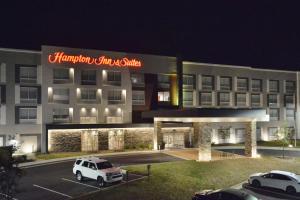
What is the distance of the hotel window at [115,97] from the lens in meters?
58.0

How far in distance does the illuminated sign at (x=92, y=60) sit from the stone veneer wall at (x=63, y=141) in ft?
34.3

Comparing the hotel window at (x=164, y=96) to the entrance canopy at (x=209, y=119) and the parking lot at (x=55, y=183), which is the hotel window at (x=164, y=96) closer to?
the entrance canopy at (x=209, y=119)

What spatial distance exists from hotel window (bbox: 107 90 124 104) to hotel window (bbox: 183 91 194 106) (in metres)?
12.6

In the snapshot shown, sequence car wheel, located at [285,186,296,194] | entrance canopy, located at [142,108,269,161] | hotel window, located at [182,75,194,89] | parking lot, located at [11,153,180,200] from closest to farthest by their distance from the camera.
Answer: parking lot, located at [11,153,180,200] → car wheel, located at [285,186,296,194] → entrance canopy, located at [142,108,269,161] → hotel window, located at [182,75,194,89]

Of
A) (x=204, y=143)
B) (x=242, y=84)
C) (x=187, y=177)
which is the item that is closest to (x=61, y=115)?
(x=204, y=143)

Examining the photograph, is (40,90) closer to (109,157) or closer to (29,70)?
(29,70)

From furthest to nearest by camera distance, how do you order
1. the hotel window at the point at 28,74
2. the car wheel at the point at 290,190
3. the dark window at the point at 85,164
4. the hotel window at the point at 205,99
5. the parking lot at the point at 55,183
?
1. the hotel window at the point at 205,99
2. the hotel window at the point at 28,74
3. the dark window at the point at 85,164
4. the car wheel at the point at 290,190
5. the parking lot at the point at 55,183

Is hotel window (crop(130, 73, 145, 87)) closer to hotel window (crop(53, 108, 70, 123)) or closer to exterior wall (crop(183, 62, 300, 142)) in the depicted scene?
exterior wall (crop(183, 62, 300, 142))

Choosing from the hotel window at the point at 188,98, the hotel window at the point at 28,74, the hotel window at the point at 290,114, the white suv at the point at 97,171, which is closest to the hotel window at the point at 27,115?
the hotel window at the point at 28,74

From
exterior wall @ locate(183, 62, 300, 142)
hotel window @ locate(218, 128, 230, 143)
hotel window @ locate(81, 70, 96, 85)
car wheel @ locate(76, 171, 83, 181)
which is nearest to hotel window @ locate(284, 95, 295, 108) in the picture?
exterior wall @ locate(183, 62, 300, 142)

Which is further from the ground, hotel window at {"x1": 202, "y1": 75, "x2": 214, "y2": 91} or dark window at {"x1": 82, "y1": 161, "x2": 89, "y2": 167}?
hotel window at {"x1": 202, "y1": 75, "x2": 214, "y2": 91}

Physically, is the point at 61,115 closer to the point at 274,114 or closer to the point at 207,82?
the point at 207,82

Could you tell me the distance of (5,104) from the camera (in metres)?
52.0

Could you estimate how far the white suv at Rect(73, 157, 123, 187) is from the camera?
3052cm
